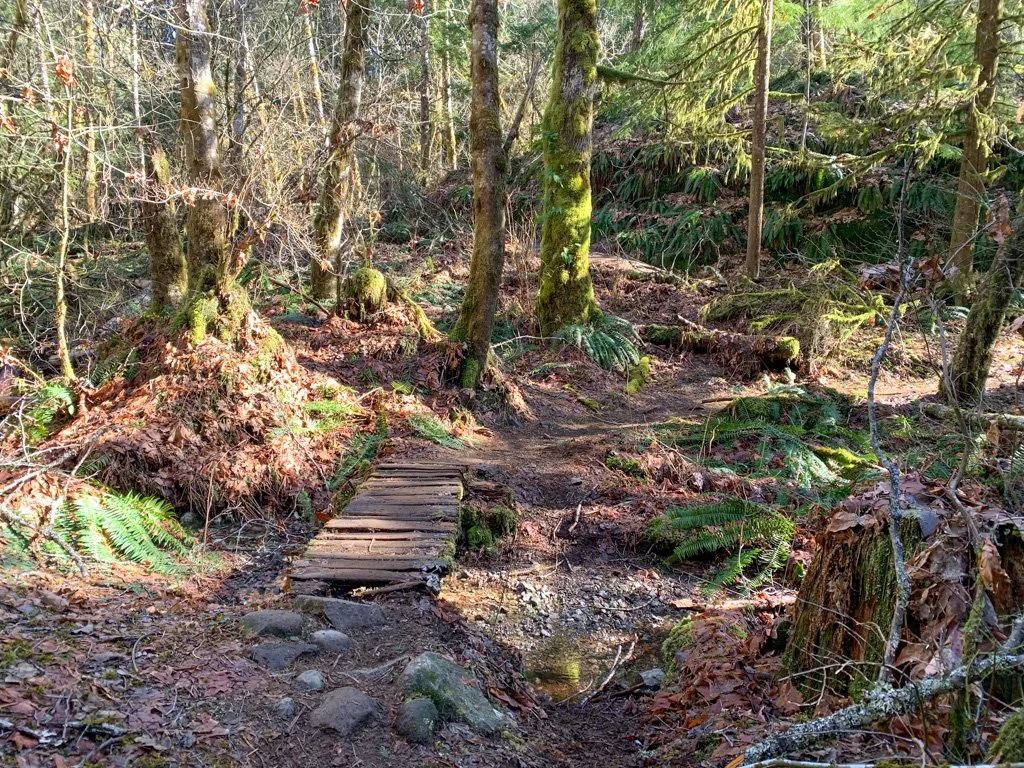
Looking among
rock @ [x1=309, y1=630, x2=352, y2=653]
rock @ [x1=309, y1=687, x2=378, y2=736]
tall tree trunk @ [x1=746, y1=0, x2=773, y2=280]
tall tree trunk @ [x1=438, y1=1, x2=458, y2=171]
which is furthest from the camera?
tall tree trunk @ [x1=438, y1=1, x2=458, y2=171]

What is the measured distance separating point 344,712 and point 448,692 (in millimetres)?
531

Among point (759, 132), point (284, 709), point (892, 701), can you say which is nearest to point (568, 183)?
point (759, 132)

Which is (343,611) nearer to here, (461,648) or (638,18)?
(461,648)

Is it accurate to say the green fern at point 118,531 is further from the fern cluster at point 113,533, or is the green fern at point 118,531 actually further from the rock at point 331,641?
the rock at point 331,641

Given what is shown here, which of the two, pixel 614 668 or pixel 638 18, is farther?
pixel 638 18

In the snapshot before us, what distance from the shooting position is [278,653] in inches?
135

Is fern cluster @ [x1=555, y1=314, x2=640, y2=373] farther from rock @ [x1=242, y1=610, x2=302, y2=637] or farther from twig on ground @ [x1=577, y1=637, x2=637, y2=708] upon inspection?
rock @ [x1=242, y1=610, x2=302, y2=637]

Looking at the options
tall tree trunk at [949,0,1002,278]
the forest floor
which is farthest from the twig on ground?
tall tree trunk at [949,0,1002,278]

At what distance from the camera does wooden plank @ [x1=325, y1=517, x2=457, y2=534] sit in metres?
5.12

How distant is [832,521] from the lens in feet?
11.5

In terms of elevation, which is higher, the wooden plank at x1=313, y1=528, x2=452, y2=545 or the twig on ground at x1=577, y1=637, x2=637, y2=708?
the wooden plank at x1=313, y1=528, x2=452, y2=545

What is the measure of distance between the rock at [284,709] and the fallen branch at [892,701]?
188 cm

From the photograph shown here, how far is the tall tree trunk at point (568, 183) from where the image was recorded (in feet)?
36.2

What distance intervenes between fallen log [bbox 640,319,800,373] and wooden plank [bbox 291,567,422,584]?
8.35m
